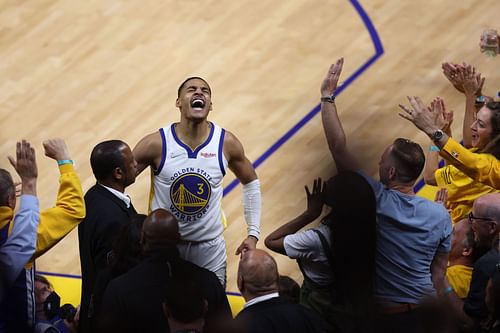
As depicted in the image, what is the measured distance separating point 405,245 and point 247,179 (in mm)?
2106

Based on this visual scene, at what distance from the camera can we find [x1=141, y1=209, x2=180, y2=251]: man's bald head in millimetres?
4184

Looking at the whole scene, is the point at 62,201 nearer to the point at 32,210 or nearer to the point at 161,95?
the point at 32,210

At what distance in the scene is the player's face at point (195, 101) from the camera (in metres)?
6.05

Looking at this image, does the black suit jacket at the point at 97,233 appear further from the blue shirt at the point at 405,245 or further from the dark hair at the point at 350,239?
the dark hair at the point at 350,239

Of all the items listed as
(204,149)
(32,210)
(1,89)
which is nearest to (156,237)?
(32,210)

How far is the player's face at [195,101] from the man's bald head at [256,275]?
2.14 meters

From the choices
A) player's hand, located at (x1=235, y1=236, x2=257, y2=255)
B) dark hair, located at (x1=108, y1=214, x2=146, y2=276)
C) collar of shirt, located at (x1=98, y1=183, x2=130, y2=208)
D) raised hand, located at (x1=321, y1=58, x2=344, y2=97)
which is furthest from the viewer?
player's hand, located at (x1=235, y1=236, x2=257, y2=255)

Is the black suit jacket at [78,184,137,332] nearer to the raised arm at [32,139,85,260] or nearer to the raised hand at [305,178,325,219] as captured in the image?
the raised arm at [32,139,85,260]

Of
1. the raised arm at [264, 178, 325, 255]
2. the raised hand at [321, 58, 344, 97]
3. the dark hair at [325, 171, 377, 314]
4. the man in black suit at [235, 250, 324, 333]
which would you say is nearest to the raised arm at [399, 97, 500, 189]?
the raised hand at [321, 58, 344, 97]

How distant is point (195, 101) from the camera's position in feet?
20.0

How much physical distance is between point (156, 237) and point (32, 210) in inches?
21.1

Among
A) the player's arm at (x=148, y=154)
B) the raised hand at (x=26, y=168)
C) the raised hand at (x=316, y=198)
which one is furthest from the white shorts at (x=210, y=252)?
the raised hand at (x=316, y=198)

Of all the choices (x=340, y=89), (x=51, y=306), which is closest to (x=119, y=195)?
(x=51, y=306)

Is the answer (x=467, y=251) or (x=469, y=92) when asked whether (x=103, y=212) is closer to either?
(x=467, y=251)
